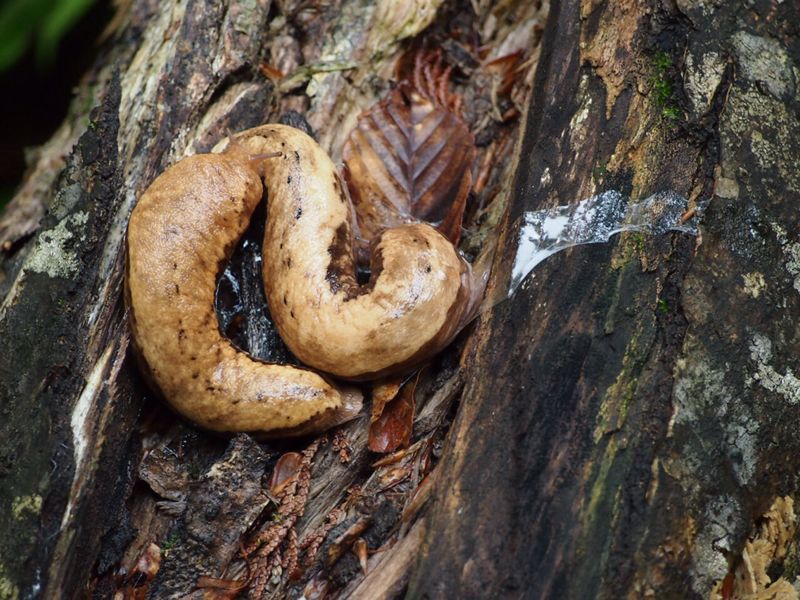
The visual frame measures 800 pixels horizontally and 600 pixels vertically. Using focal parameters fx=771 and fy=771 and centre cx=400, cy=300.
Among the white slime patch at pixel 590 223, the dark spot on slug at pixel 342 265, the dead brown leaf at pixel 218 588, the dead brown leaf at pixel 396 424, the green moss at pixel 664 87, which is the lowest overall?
the dead brown leaf at pixel 396 424

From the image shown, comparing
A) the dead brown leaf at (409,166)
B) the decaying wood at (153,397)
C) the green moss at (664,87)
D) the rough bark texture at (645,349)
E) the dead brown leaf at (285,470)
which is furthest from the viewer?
the dead brown leaf at (409,166)

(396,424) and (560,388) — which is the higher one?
(560,388)

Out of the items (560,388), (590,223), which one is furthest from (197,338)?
(590,223)

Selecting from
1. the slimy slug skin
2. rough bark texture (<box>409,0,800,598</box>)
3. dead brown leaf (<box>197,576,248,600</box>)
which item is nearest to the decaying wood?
dead brown leaf (<box>197,576,248,600</box>)

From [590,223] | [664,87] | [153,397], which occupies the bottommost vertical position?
[590,223]

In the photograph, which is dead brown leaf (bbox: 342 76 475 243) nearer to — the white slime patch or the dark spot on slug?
the dark spot on slug

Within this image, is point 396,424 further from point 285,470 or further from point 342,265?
point 342,265

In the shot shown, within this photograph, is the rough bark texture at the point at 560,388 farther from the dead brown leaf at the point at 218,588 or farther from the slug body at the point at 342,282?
the slug body at the point at 342,282

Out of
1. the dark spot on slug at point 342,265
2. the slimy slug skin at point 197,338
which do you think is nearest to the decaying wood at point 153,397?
the slimy slug skin at point 197,338
